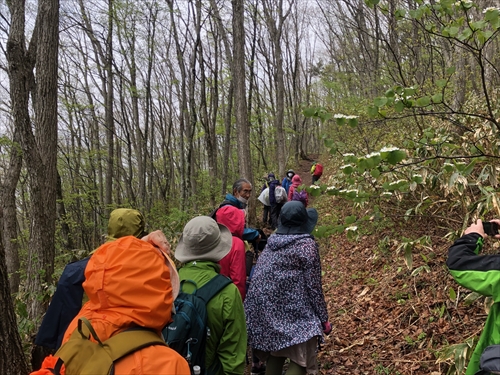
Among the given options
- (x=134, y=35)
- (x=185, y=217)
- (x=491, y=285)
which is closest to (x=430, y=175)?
(x=491, y=285)

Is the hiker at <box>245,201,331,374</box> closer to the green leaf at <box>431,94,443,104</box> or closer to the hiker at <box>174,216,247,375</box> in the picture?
the hiker at <box>174,216,247,375</box>

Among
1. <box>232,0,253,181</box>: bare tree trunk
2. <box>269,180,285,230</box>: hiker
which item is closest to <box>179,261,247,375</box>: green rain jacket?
<box>269,180,285,230</box>: hiker

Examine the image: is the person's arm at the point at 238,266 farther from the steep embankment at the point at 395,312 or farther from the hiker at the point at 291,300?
the steep embankment at the point at 395,312

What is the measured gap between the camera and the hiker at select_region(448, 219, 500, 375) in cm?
169

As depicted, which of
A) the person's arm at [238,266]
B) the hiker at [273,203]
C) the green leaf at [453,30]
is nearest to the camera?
the green leaf at [453,30]

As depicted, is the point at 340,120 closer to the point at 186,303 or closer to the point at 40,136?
the point at 186,303

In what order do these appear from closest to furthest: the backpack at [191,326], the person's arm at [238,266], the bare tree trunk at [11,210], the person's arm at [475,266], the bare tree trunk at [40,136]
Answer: the person's arm at [475,266]
the backpack at [191,326]
the person's arm at [238,266]
the bare tree trunk at [40,136]
the bare tree trunk at [11,210]

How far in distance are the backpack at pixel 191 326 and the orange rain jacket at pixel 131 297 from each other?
0.54m

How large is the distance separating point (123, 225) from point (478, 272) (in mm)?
2459

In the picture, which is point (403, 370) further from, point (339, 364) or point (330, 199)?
point (330, 199)

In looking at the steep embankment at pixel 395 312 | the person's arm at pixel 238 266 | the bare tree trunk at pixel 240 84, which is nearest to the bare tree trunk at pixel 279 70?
the bare tree trunk at pixel 240 84

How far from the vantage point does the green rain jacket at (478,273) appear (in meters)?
1.69

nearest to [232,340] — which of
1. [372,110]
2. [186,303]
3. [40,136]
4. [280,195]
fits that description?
[186,303]

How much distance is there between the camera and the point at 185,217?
9797mm
